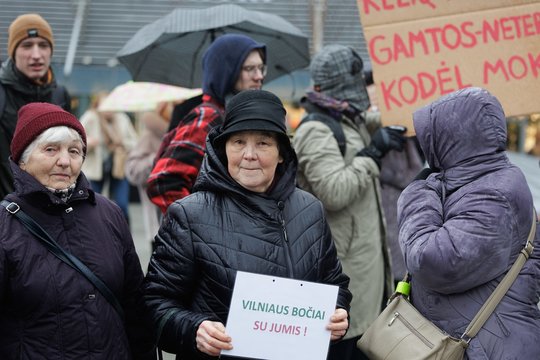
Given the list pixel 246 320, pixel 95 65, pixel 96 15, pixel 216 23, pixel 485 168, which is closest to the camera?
pixel 246 320

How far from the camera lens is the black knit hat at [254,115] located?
330 cm

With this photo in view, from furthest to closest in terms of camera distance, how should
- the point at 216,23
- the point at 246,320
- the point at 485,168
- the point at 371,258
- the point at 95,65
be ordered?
the point at 95,65
the point at 216,23
the point at 371,258
the point at 485,168
the point at 246,320

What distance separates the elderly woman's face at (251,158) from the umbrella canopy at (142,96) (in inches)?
225

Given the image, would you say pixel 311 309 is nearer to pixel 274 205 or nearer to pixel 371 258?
pixel 274 205

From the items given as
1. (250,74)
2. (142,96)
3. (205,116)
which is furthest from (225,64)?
(142,96)

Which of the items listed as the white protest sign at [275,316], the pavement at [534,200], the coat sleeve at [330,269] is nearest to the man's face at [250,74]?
the coat sleeve at [330,269]

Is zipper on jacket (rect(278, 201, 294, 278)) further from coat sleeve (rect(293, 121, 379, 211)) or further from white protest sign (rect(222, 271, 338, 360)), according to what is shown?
coat sleeve (rect(293, 121, 379, 211))

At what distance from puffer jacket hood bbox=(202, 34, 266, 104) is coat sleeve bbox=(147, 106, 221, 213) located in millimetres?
175

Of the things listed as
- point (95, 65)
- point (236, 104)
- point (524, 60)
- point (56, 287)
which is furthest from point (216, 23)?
point (95, 65)

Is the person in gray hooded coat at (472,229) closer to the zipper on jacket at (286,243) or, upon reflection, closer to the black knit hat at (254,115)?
the zipper on jacket at (286,243)

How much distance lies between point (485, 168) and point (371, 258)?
5.78ft

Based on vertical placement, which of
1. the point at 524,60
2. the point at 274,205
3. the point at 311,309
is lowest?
the point at 311,309

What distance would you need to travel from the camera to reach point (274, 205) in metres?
3.35

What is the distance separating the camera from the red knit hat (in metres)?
3.38
